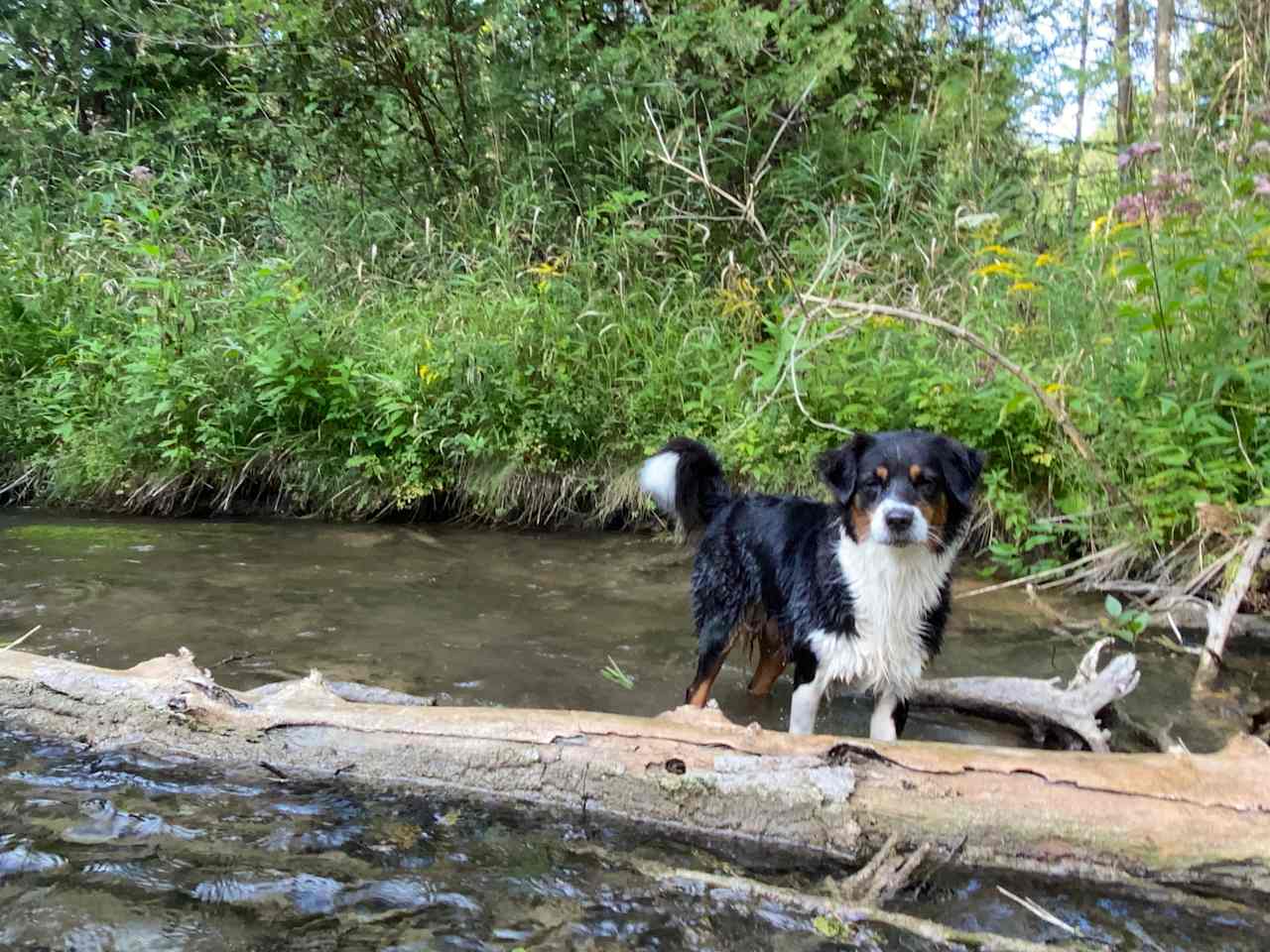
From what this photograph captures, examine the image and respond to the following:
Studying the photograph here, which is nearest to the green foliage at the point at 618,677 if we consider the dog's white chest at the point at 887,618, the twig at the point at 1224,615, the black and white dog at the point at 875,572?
the black and white dog at the point at 875,572

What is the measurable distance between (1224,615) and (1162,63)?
18.4 feet

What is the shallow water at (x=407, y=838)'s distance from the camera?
220 cm

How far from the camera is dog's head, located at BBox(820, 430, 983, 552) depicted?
11.1ft

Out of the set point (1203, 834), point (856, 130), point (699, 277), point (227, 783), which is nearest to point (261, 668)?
point (227, 783)

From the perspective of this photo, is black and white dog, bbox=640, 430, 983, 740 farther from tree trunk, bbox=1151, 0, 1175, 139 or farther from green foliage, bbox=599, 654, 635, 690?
tree trunk, bbox=1151, 0, 1175, 139

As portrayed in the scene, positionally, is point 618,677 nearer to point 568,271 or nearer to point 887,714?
point 887,714

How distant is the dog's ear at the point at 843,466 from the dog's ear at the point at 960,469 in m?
0.32

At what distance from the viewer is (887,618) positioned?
3588mm

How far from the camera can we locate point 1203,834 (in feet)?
7.61

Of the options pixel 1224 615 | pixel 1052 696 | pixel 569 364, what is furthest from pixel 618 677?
pixel 569 364

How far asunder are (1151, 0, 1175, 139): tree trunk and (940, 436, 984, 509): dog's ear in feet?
10.8

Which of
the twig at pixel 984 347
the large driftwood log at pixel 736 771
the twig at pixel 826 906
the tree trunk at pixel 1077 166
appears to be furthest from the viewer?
the tree trunk at pixel 1077 166

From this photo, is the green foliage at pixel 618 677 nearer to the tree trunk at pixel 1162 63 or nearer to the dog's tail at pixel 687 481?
the dog's tail at pixel 687 481

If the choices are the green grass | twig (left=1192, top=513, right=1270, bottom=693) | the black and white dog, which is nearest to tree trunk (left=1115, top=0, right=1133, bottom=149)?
the green grass
